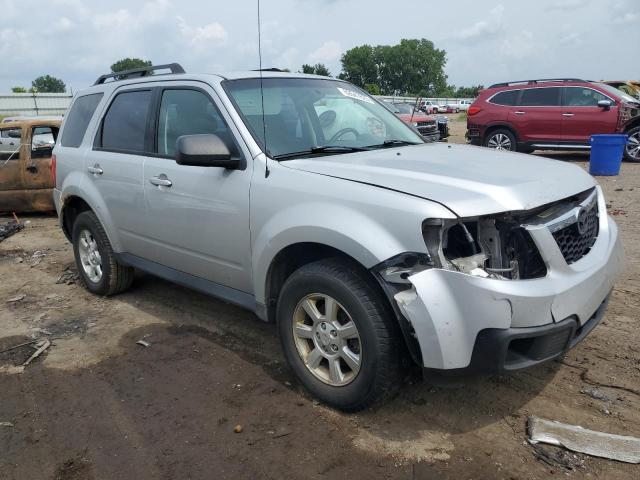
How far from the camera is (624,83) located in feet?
48.2

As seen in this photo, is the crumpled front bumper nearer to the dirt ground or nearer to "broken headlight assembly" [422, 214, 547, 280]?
"broken headlight assembly" [422, 214, 547, 280]

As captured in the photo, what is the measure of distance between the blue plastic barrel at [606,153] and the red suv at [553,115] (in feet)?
5.82

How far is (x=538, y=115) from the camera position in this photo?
13242 mm

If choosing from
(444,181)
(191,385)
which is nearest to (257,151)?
(444,181)

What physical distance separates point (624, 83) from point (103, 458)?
15.9 m

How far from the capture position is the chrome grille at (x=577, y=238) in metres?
2.72

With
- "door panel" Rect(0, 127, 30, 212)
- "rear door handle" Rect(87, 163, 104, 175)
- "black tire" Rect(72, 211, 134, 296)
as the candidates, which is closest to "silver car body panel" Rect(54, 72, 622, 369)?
"rear door handle" Rect(87, 163, 104, 175)

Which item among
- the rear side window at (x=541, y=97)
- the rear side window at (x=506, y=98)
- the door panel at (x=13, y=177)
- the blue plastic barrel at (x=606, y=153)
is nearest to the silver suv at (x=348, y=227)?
the door panel at (x=13, y=177)

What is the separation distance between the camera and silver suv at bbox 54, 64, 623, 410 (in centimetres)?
250

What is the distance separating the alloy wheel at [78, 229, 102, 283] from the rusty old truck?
427cm

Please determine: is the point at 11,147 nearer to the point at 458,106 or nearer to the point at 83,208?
the point at 83,208

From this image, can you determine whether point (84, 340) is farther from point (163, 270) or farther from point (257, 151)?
point (257, 151)

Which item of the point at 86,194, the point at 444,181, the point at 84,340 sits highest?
the point at 444,181

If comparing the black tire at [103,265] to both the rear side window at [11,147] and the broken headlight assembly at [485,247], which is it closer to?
the broken headlight assembly at [485,247]
